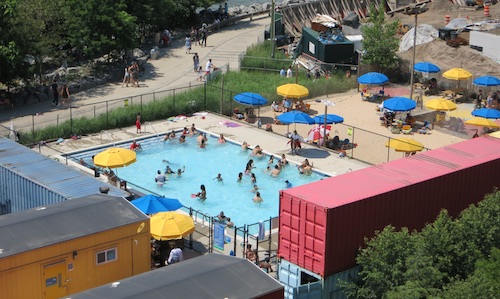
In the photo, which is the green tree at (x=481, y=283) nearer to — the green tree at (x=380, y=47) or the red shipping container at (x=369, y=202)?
the red shipping container at (x=369, y=202)

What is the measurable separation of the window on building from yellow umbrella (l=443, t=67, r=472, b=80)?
28.7 meters

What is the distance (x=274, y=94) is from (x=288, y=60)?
22.9ft

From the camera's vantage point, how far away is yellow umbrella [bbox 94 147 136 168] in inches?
1276

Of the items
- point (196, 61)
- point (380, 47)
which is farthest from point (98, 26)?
point (380, 47)

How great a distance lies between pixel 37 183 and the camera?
26875 mm

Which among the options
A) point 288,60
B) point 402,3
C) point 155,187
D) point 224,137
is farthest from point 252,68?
point 402,3

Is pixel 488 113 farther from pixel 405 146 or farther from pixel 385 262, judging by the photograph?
pixel 385 262

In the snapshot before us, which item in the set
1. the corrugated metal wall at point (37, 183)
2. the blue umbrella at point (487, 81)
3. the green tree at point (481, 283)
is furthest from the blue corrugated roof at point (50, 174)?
the blue umbrella at point (487, 81)

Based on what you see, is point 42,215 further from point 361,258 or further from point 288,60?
point 288,60

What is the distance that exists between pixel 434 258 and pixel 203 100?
2278 cm

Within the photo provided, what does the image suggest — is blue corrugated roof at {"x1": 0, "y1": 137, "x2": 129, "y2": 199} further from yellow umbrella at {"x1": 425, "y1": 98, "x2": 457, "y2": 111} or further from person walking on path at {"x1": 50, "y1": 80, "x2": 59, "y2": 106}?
yellow umbrella at {"x1": 425, "y1": 98, "x2": 457, "y2": 111}

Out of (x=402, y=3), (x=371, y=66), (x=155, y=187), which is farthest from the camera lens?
(x=402, y=3)

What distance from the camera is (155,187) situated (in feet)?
114

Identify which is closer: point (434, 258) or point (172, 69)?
point (434, 258)
